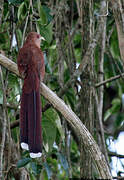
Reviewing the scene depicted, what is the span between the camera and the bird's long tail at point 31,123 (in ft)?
8.08

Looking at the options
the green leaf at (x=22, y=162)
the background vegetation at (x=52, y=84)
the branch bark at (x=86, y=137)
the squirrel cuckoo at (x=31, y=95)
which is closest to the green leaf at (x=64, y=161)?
the background vegetation at (x=52, y=84)

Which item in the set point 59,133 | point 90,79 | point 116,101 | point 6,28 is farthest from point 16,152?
point 116,101

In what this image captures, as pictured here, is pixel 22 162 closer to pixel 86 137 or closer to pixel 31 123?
pixel 31 123

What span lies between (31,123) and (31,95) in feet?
0.85

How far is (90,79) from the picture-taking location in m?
3.01

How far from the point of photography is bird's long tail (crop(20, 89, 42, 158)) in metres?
2.46

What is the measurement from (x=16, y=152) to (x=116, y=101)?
1464 mm

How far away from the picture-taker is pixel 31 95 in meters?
2.77

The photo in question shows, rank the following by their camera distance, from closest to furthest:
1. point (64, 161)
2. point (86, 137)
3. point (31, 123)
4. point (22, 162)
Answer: point (86, 137) < point (31, 123) < point (22, 162) < point (64, 161)

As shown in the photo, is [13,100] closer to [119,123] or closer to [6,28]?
[6,28]

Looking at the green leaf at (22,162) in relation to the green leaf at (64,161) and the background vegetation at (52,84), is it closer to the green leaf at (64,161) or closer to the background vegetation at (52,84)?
the background vegetation at (52,84)

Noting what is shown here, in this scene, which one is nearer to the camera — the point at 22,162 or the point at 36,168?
the point at 22,162

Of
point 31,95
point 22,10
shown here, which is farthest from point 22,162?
point 22,10

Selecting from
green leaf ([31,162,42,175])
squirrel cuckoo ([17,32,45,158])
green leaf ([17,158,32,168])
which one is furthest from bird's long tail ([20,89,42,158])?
green leaf ([31,162,42,175])
